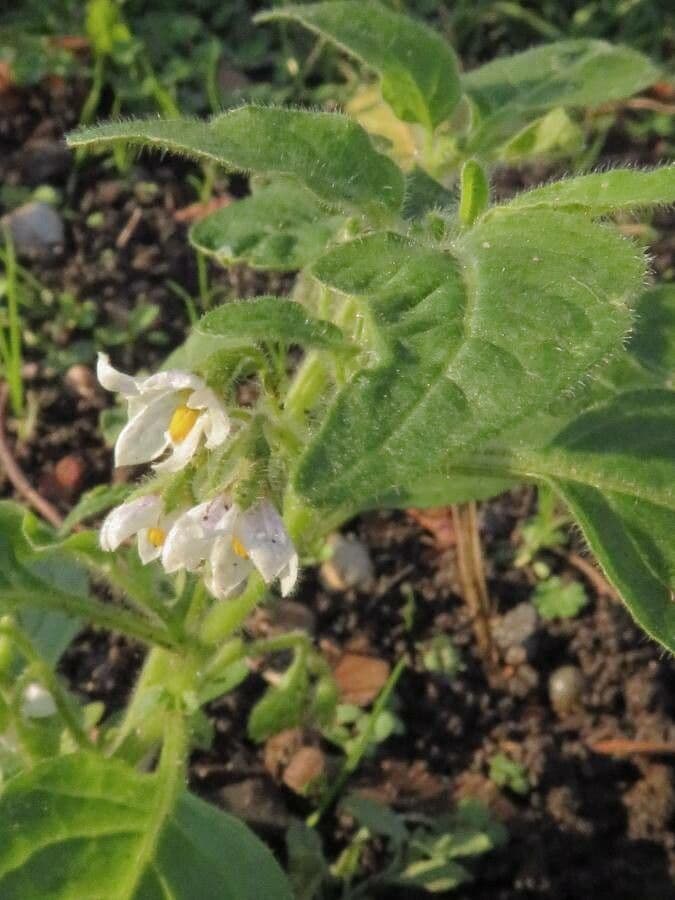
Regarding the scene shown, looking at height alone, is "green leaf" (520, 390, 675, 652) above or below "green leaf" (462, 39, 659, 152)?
below

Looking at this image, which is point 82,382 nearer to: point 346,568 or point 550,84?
point 346,568

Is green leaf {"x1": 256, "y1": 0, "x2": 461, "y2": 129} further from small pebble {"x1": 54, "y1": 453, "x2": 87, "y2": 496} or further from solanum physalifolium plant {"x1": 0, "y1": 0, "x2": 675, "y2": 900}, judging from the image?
small pebble {"x1": 54, "y1": 453, "x2": 87, "y2": 496}

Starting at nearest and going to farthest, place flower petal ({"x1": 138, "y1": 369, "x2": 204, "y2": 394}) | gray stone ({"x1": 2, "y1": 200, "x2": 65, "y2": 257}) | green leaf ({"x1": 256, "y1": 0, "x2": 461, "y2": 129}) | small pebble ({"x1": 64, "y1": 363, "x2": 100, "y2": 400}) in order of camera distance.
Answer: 1. flower petal ({"x1": 138, "y1": 369, "x2": 204, "y2": 394})
2. green leaf ({"x1": 256, "y1": 0, "x2": 461, "y2": 129})
3. small pebble ({"x1": 64, "y1": 363, "x2": 100, "y2": 400})
4. gray stone ({"x1": 2, "y1": 200, "x2": 65, "y2": 257})

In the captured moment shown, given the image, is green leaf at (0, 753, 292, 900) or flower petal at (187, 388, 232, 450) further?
green leaf at (0, 753, 292, 900)

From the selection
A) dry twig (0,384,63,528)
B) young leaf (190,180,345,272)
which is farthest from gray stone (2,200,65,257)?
young leaf (190,180,345,272)

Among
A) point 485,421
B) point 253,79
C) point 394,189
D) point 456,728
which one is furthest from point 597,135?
point 485,421

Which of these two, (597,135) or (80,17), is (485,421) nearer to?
(597,135)

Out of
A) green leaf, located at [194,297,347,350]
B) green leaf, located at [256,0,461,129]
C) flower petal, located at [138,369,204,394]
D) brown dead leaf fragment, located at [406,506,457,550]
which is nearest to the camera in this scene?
green leaf, located at [194,297,347,350]

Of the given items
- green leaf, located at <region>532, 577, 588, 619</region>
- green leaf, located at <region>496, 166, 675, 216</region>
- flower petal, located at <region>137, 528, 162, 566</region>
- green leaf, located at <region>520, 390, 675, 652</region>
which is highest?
green leaf, located at <region>496, 166, 675, 216</region>

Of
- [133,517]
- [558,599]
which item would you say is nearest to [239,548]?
[133,517]
